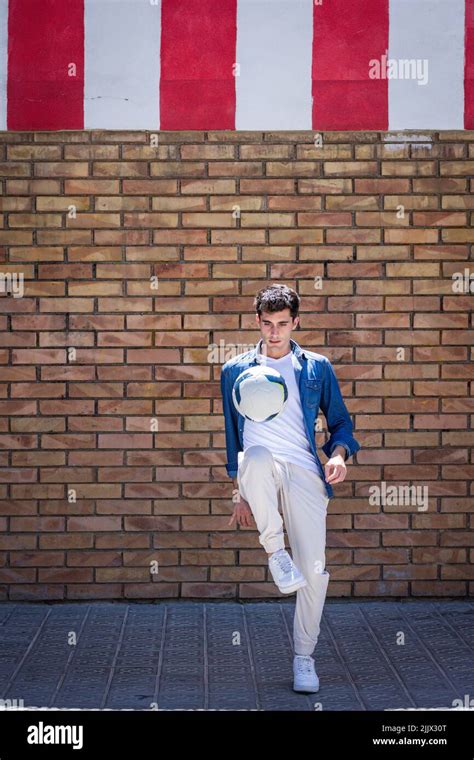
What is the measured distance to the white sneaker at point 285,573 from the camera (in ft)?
16.2

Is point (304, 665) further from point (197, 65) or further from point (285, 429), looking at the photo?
point (197, 65)

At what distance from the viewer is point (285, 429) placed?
5.22 m

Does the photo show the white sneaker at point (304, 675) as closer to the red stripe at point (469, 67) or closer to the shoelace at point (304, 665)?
the shoelace at point (304, 665)

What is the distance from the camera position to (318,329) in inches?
277

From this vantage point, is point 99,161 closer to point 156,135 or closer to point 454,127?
point 156,135

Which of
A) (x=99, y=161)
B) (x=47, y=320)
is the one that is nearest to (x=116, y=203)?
(x=99, y=161)

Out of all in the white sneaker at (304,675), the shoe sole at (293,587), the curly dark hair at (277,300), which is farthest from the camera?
the white sneaker at (304,675)

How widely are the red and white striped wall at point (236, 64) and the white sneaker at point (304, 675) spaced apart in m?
3.48

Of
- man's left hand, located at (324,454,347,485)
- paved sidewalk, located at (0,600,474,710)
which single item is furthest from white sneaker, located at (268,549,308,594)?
paved sidewalk, located at (0,600,474,710)

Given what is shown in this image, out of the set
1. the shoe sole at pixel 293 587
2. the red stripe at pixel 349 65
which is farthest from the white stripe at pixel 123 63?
the shoe sole at pixel 293 587

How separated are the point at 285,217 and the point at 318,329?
0.75 metres

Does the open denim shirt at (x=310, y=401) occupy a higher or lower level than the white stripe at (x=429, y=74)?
lower

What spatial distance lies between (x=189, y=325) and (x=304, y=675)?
8.56 feet

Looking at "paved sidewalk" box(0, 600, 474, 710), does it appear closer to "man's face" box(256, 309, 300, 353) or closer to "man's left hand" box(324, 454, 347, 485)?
"man's left hand" box(324, 454, 347, 485)
